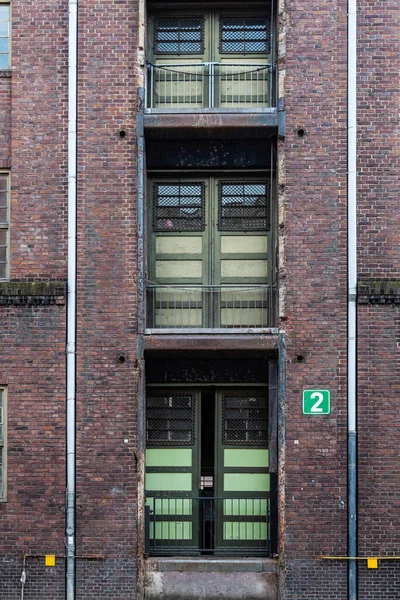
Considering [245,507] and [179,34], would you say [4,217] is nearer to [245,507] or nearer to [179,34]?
[179,34]

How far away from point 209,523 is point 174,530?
0.63 metres

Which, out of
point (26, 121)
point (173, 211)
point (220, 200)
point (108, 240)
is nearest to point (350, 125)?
point (220, 200)

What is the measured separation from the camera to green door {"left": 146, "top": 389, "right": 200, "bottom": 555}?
12078mm

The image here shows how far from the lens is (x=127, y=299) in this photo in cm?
1159

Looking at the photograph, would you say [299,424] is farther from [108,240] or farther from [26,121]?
[26,121]

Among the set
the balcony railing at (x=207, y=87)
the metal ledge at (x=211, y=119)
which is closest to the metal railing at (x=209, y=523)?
the metal ledge at (x=211, y=119)

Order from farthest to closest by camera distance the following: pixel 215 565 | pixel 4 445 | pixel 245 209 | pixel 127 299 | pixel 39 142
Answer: pixel 245 209 → pixel 39 142 → pixel 127 299 → pixel 4 445 → pixel 215 565

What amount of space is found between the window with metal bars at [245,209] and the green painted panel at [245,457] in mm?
3928

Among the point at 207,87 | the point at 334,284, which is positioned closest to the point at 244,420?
the point at 334,284

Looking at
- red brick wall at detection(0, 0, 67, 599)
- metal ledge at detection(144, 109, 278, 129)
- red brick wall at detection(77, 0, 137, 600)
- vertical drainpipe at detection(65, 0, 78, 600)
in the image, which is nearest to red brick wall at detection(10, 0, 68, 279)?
red brick wall at detection(0, 0, 67, 599)

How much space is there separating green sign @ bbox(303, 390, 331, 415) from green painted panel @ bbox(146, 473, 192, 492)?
2516mm

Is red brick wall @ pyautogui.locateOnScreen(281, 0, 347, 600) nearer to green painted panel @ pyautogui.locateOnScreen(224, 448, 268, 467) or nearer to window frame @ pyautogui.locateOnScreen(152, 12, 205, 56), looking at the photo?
green painted panel @ pyautogui.locateOnScreen(224, 448, 268, 467)

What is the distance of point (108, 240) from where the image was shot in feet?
38.2

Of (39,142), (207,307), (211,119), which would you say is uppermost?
(211,119)
